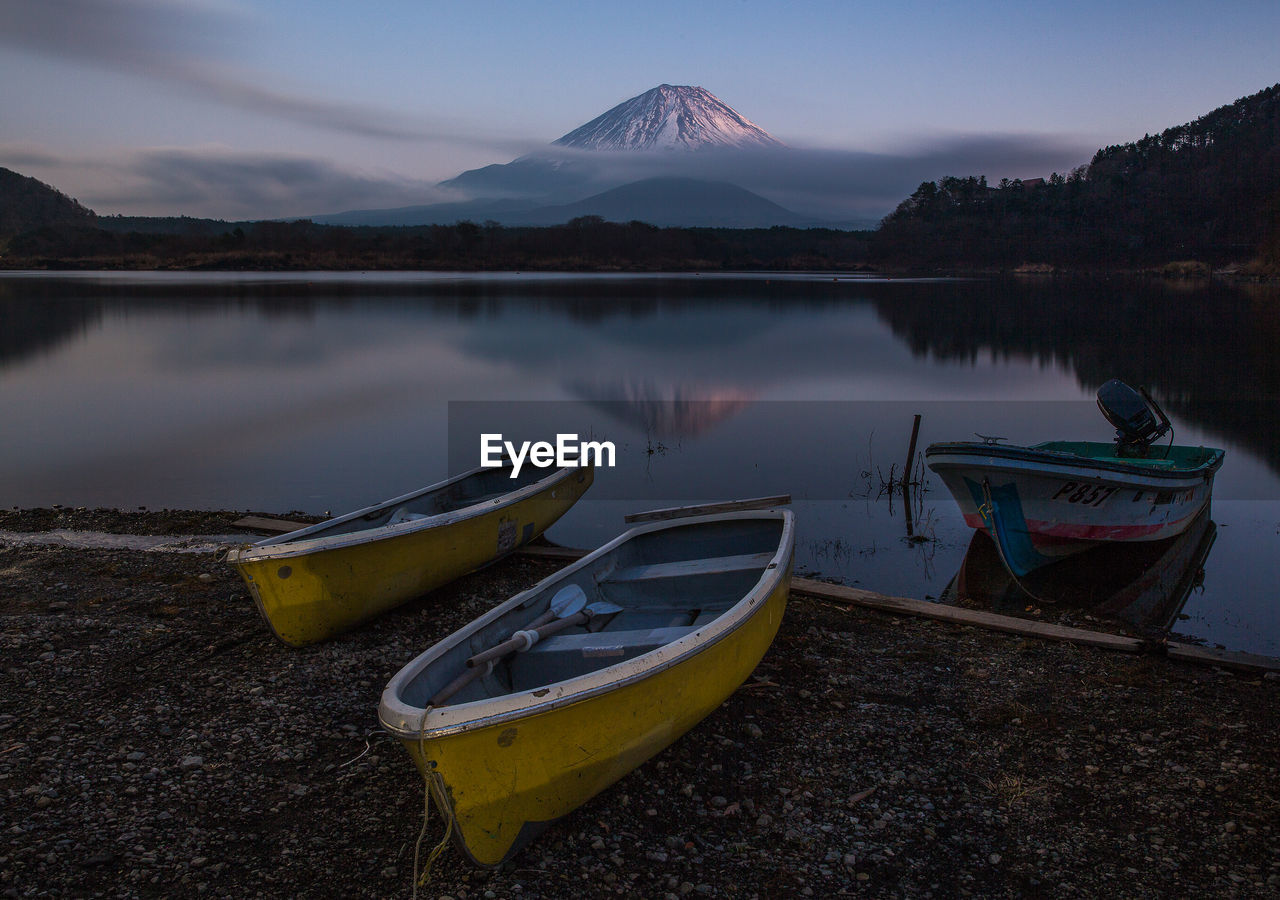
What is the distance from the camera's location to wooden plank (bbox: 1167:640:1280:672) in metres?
5.94

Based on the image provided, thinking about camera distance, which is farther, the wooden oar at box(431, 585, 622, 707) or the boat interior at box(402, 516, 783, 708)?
the boat interior at box(402, 516, 783, 708)

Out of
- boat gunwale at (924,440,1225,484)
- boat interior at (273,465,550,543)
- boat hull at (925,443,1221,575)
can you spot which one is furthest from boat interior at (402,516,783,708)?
boat hull at (925,443,1221,575)

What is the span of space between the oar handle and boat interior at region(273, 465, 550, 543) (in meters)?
2.33

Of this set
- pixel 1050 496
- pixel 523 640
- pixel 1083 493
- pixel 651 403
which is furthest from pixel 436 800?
pixel 651 403

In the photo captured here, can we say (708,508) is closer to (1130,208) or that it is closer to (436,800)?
(436,800)

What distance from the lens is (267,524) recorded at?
9.42m

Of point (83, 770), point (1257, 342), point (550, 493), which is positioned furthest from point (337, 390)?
point (1257, 342)

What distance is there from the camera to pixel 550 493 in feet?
28.1

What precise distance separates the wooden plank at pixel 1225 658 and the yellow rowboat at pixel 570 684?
9.72ft

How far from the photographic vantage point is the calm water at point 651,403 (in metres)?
11.5

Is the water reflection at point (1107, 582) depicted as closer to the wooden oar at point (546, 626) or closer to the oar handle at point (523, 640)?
the wooden oar at point (546, 626)

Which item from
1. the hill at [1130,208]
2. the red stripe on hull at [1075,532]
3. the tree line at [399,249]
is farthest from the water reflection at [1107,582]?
the tree line at [399,249]

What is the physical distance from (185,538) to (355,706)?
4.81m

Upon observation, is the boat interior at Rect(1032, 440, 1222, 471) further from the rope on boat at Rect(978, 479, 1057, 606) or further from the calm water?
the rope on boat at Rect(978, 479, 1057, 606)
